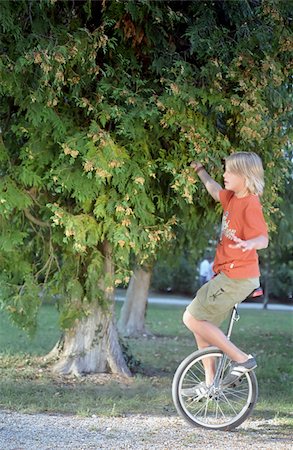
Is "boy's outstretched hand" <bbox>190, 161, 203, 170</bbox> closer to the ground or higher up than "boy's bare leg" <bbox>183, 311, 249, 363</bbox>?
higher up

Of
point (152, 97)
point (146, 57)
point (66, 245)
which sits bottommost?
point (66, 245)

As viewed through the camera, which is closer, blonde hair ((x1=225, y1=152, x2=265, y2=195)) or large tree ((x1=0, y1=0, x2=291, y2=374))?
blonde hair ((x1=225, y1=152, x2=265, y2=195))

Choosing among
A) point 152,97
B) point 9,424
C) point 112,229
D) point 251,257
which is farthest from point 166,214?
point 9,424

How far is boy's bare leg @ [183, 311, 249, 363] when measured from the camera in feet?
18.6

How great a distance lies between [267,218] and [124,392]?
2420 mm

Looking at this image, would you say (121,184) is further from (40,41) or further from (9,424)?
(9,424)

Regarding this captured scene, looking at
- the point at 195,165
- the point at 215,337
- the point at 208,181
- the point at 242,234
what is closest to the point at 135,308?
the point at 195,165

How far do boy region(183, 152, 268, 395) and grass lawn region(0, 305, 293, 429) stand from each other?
1.00 meters

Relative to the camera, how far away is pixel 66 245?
27.4ft

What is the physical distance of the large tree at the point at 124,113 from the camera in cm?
713

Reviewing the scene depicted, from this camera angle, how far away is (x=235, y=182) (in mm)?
5840

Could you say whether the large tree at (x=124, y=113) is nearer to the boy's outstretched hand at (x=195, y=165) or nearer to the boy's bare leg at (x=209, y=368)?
the boy's outstretched hand at (x=195, y=165)

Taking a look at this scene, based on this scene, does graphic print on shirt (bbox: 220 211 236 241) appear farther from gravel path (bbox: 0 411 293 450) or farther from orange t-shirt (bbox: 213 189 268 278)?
gravel path (bbox: 0 411 293 450)

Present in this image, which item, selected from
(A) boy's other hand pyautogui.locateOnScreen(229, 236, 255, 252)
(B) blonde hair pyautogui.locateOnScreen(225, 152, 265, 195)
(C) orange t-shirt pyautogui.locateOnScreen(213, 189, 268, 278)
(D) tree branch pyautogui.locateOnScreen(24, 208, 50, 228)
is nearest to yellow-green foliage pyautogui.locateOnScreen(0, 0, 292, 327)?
(D) tree branch pyautogui.locateOnScreen(24, 208, 50, 228)
